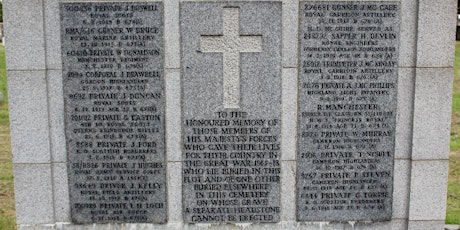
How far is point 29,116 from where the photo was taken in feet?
16.9

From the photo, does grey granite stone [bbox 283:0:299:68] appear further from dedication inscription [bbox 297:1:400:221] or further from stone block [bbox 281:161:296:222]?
stone block [bbox 281:161:296:222]

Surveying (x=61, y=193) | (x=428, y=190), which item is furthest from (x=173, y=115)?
(x=428, y=190)

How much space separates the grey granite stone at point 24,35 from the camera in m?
4.98

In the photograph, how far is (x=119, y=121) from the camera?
204 inches

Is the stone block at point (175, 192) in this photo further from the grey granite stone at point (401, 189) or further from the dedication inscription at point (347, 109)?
the grey granite stone at point (401, 189)

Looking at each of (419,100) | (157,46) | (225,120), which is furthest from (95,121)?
(419,100)

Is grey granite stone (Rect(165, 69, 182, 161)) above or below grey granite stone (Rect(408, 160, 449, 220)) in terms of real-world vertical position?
above

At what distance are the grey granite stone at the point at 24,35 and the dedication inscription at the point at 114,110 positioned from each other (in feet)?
0.83

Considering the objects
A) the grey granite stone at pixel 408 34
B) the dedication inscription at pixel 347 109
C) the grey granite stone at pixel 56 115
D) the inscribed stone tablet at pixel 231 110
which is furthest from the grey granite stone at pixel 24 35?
the grey granite stone at pixel 408 34

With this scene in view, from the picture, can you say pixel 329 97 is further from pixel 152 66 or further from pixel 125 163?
pixel 125 163

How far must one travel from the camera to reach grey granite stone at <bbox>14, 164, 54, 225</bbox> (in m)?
5.21

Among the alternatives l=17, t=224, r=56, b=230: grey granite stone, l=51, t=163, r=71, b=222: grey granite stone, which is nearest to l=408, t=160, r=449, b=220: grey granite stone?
l=51, t=163, r=71, b=222: grey granite stone

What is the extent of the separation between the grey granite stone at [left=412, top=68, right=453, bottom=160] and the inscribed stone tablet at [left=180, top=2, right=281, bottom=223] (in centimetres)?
157

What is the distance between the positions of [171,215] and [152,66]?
172 centimetres
